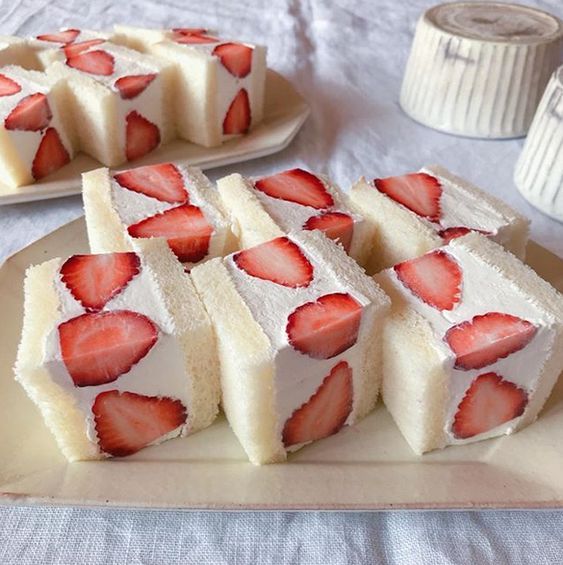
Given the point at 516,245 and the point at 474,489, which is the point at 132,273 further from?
the point at 516,245

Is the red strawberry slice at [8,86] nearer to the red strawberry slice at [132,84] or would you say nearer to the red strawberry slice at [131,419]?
the red strawberry slice at [132,84]

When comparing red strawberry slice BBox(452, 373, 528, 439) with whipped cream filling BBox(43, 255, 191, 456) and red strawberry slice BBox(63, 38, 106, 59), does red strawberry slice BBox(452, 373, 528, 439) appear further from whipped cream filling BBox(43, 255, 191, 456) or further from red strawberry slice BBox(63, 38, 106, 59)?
red strawberry slice BBox(63, 38, 106, 59)

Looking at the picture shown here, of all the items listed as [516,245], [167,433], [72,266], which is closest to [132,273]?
[72,266]

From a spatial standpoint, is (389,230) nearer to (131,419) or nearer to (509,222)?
(509,222)

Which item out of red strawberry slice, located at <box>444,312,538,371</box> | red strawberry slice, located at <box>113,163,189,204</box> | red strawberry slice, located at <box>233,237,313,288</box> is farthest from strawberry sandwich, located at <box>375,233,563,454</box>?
red strawberry slice, located at <box>113,163,189,204</box>

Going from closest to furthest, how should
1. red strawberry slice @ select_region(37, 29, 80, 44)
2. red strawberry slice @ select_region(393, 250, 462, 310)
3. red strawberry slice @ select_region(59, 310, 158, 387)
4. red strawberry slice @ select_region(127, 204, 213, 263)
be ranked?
1. red strawberry slice @ select_region(59, 310, 158, 387)
2. red strawberry slice @ select_region(393, 250, 462, 310)
3. red strawberry slice @ select_region(127, 204, 213, 263)
4. red strawberry slice @ select_region(37, 29, 80, 44)
